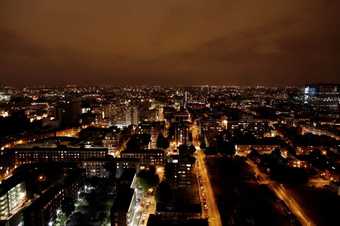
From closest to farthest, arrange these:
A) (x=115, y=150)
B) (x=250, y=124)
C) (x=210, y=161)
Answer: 1. (x=210, y=161)
2. (x=115, y=150)
3. (x=250, y=124)

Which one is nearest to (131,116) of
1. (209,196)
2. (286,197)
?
(209,196)

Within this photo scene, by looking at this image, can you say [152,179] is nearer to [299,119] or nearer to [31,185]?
[31,185]

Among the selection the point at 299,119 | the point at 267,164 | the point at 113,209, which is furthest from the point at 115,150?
the point at 299,119

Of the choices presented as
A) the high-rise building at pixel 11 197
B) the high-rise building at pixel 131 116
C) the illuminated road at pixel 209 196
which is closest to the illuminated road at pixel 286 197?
the illuminated road at pixel 209 196

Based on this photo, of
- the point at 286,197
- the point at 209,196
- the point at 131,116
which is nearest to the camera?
the point at 286,197

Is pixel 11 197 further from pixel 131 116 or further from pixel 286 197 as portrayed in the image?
pixel 131 116

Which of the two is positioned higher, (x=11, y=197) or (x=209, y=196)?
(x=11, y=197)
